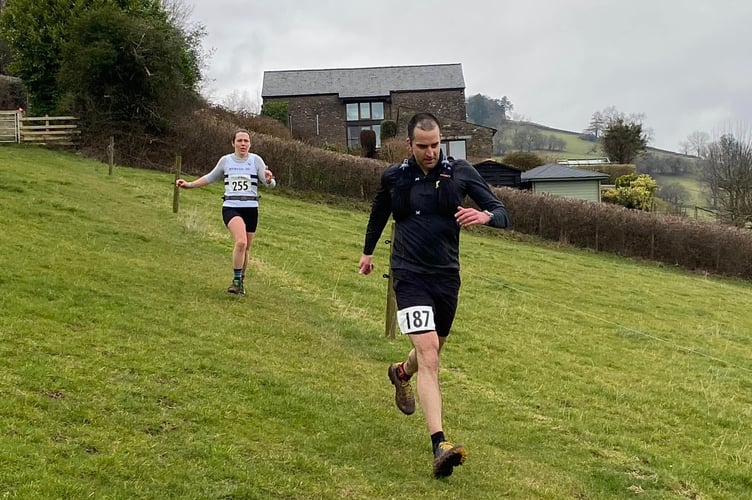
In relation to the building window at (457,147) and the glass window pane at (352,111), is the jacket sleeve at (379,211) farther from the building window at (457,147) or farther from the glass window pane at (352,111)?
the glass window pane at (352,111)

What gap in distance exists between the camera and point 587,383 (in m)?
8.83

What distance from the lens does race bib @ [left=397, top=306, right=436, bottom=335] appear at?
16.8 ft

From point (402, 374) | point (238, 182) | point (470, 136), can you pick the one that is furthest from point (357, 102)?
point (402, 374)

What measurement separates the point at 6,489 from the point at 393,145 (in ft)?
132

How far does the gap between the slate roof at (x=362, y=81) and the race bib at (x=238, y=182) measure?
5505 centimetres

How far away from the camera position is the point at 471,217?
4.90 m

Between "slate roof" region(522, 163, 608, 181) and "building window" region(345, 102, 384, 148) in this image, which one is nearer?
"slate roof" region(522, 163, 608, 181)

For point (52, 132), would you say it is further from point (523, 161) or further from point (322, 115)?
point (523, 161)

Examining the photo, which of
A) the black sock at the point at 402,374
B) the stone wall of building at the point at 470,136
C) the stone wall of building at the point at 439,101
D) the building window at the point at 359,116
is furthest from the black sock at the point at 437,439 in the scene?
the building window at the point at 359,116

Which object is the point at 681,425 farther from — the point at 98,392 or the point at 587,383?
the point at 98,392

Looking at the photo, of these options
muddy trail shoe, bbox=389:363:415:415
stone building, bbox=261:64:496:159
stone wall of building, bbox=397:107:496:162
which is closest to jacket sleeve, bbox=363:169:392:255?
muddy trail shoe, bbox=389:363:415:415

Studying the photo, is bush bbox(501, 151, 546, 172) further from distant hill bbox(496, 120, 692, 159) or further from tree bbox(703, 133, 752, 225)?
distant hill bbox(496, 120, 692, 159)

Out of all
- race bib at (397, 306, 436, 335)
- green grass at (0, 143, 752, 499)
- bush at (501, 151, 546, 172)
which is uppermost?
bush at (501, 151, 546, 172)

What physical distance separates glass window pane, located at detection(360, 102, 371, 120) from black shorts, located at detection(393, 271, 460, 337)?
59552mm
